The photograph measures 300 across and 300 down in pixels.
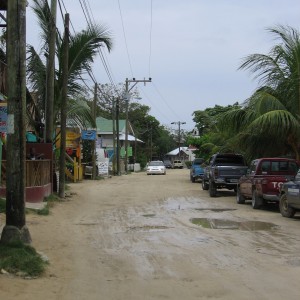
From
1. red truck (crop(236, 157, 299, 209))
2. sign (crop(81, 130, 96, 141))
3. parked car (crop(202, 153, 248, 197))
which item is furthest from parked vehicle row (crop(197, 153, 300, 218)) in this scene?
sign (crop(81, 130, 96, 141))

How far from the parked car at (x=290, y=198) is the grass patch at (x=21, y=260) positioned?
27.1ft

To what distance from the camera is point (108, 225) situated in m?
13.1

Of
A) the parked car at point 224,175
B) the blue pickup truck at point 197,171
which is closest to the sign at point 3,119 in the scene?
the parked car at point 224,175

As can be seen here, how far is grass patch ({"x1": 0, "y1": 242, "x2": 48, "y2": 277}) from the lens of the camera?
24.0 feet

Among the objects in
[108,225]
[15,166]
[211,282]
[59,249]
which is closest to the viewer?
[211,282]

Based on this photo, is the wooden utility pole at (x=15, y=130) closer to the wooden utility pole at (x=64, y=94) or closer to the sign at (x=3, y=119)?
the sign at (x=3, y=119)

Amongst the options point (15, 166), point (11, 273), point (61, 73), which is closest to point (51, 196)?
point (61, 73)

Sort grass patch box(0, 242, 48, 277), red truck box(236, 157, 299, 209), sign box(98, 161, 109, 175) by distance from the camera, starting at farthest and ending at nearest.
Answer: sign box(98, 161, 109, 175)
red truck box(236, 157, 299, 209)
grass patch box(0, 242, 48, 277)

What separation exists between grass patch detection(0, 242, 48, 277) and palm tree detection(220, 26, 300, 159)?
45.3 ft

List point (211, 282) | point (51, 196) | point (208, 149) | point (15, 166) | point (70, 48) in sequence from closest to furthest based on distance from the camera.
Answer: point (211, 282), point (15, 166), point (51, 196), point (70, 48), point (208, 149)

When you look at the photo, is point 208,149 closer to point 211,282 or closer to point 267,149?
point 267,149

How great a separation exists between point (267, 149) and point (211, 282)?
1638 centimetres

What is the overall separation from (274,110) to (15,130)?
14.5m

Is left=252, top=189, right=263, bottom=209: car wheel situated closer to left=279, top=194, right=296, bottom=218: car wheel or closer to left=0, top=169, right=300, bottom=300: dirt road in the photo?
left=0, top=169, right=300, bottom=300: dirt road
